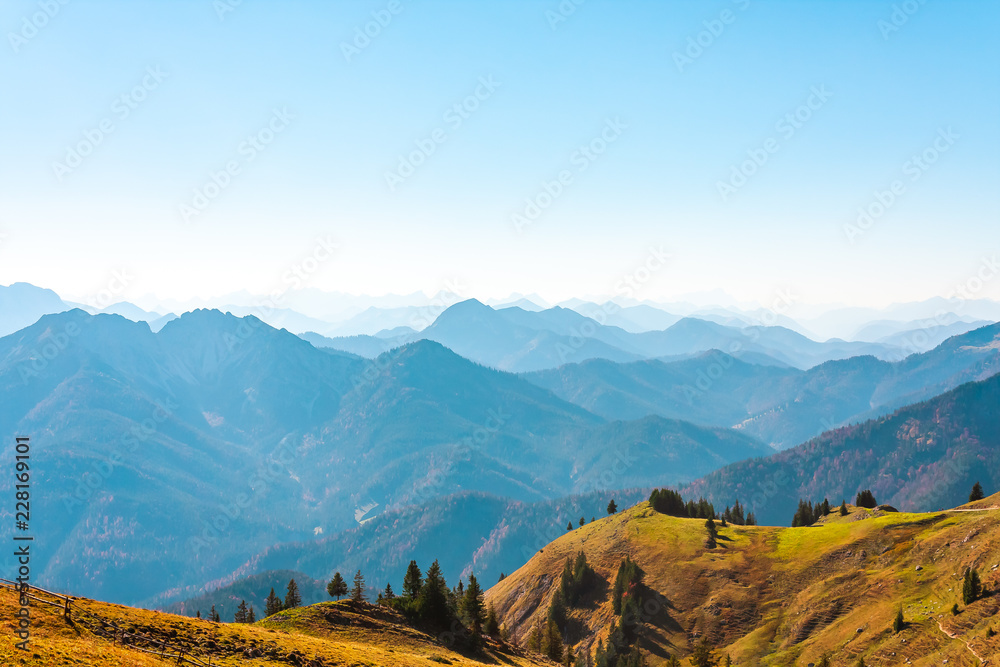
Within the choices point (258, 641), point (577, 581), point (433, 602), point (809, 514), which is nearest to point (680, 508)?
point (809, 514)

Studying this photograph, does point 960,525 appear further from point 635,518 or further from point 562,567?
point 562,567

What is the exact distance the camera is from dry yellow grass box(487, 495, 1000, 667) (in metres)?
85.3

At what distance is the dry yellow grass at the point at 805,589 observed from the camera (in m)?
85.3

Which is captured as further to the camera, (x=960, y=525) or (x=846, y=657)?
(x=960, y=525)

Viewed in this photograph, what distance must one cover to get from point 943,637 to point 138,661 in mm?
97920

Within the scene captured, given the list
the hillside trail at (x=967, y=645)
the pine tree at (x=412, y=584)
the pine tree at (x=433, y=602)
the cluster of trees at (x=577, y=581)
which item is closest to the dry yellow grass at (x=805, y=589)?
the hillside trail at (x=967, y=645)

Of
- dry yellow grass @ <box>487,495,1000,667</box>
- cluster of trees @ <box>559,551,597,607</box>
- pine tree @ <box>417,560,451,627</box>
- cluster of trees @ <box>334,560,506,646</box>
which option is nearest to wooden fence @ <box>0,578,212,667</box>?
cluster of trees @ <box>334,560,506,646</box>

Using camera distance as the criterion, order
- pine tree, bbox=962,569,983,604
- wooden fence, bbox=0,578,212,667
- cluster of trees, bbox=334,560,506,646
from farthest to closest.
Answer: pine tree, bbox=962,569,983,604, cluster of trees, bbox=334,560,506,646, wooden fence, bbox=0,578,212,667

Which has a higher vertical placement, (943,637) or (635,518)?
(635,518)

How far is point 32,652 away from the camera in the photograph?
32.9 m

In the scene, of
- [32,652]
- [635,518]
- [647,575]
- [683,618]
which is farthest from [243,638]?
[635,518]

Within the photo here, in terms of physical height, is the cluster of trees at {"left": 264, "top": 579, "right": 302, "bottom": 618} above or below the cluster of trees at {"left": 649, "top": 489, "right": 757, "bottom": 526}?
below

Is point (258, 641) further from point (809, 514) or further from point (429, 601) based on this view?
point (809, 514)

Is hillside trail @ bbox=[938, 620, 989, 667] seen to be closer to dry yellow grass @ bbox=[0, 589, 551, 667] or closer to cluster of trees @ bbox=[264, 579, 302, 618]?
dry yellow grass @ bbox=[0, 589, 551, 667]
